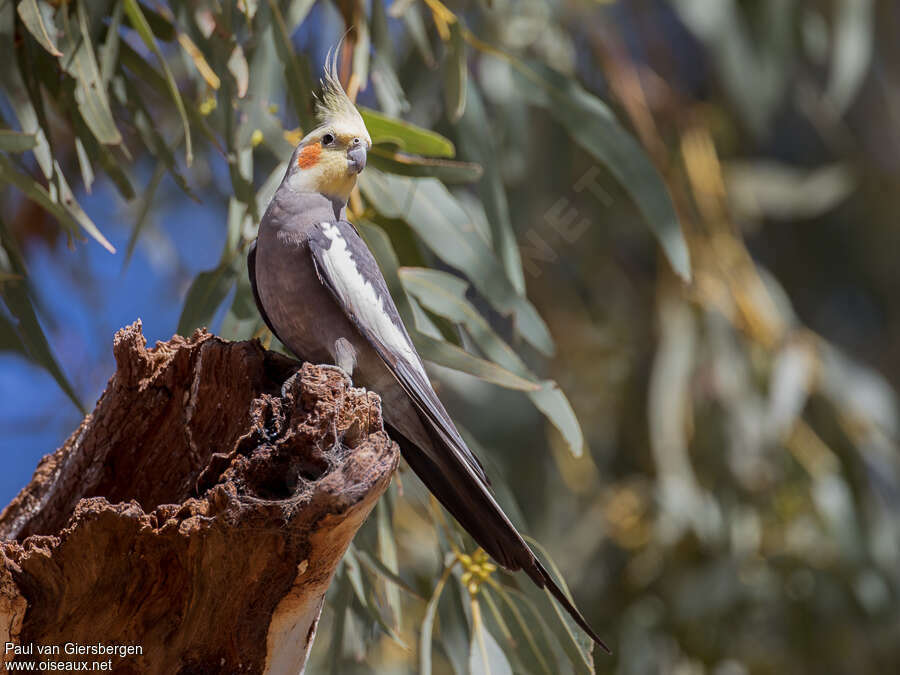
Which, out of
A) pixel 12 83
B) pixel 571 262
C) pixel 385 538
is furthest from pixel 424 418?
pixel 571 262

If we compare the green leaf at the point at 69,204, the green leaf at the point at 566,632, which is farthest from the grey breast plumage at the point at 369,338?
the green leaf at the point at 69,204

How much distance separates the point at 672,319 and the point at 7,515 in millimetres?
2303

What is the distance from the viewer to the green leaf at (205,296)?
1783 mm

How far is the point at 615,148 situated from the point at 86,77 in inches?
39.1

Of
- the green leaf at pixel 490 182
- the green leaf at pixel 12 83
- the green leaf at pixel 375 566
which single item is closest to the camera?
the green leaf at pixel 375 566

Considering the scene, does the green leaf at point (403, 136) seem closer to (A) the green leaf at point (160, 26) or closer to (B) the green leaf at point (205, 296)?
(B) the green leaf at point (205, 296)

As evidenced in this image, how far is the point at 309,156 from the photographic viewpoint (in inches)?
65.7

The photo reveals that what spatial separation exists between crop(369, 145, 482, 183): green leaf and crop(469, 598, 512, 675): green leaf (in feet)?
2.35

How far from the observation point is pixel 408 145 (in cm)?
187

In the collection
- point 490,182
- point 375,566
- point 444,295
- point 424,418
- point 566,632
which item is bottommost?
point 566,632

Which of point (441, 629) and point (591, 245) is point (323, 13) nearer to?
point (441, 629)

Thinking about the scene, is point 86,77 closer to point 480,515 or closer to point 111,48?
point 111,48

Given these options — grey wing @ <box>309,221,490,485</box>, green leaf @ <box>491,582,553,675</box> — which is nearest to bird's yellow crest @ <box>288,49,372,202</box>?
grey wing @ <box>309,221,490,485</box>

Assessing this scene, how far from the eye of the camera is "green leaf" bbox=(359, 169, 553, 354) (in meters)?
1.91
